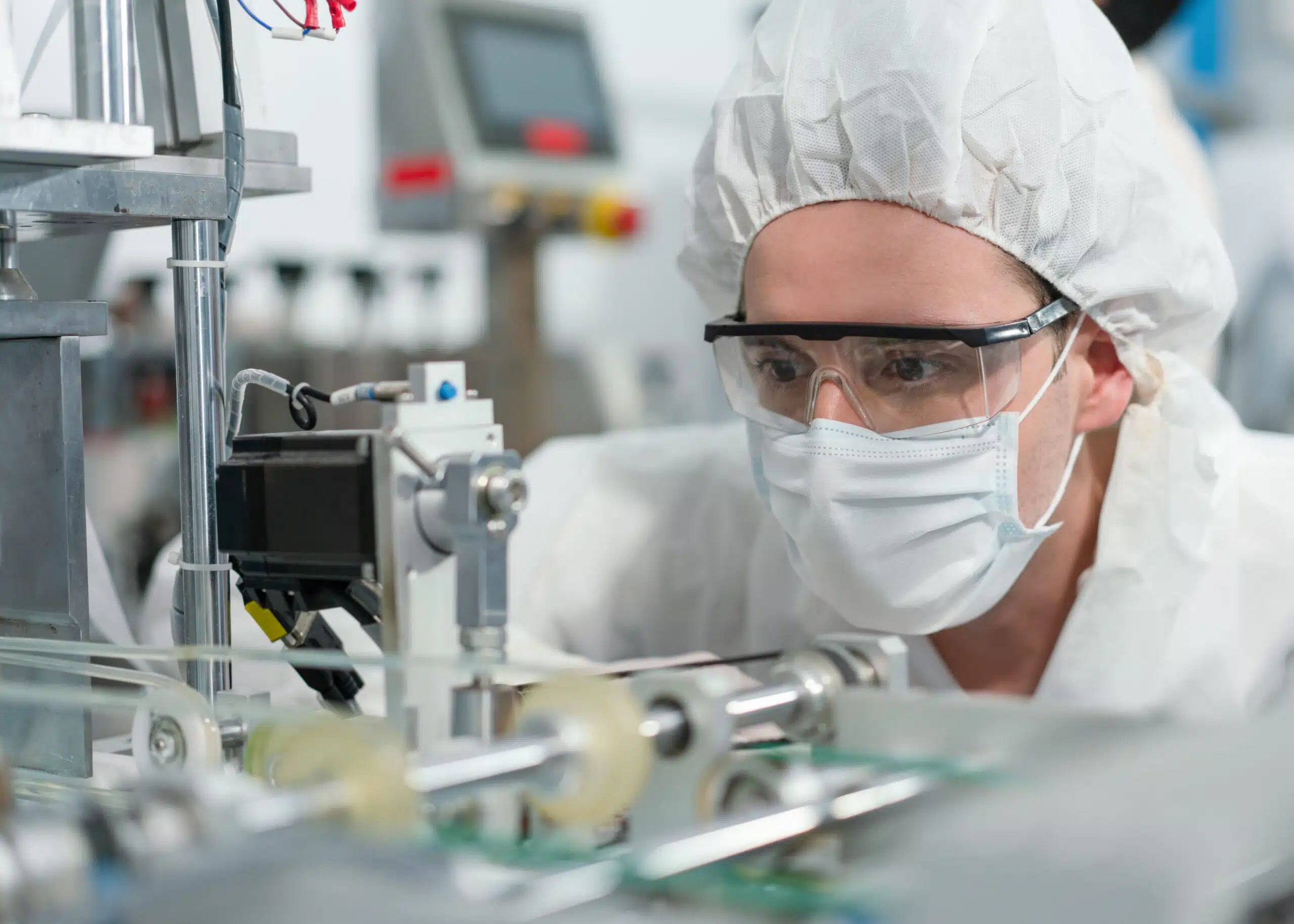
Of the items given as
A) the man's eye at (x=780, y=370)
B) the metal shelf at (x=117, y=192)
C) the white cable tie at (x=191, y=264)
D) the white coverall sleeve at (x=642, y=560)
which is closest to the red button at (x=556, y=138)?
the white coverall sleeve at (x=642, y=560)

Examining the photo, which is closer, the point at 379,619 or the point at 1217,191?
the point at 379,619

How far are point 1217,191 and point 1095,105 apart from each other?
224 centimetres

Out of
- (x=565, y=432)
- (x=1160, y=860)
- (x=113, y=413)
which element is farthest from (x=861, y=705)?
(x=565, y=432)

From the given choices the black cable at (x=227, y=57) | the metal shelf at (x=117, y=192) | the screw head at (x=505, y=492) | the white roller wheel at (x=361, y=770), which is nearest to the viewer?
the white roller wheel at (x=361, y=770)

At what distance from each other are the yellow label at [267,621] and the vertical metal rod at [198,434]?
4 cm

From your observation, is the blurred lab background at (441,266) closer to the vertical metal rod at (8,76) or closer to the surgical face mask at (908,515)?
the surgical face mask at (908,515)

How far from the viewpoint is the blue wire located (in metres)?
0.99

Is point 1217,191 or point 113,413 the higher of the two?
point 1217,191

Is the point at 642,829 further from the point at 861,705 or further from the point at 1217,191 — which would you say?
the point at 1217,191

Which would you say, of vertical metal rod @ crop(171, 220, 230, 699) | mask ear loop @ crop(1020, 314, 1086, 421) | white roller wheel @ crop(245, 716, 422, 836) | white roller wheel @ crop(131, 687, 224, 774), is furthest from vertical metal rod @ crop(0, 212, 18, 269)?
mask ear loop @ crop(1020, 314, 1086, 421)

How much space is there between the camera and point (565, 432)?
268cm

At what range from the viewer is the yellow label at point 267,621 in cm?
87

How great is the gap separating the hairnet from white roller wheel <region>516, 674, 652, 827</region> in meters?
0.62

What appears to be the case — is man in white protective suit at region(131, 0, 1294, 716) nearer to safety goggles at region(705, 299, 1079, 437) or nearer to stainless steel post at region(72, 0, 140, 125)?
safety goggles at region(705, 299, 1079, 437)
